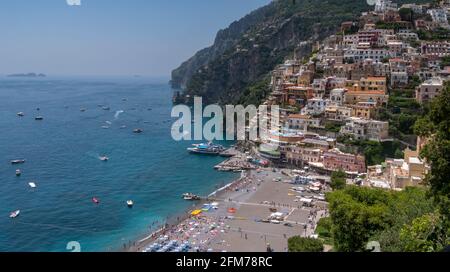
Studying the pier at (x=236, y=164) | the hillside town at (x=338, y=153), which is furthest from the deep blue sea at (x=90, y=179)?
the hillside town at (x=338, y=153)

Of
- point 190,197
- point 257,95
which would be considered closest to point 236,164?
point 190,197

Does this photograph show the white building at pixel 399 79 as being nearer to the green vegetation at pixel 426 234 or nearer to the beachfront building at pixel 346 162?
the beachfront building at pixel 346 162

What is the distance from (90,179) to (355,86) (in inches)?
586

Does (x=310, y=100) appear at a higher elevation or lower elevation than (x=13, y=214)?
higher

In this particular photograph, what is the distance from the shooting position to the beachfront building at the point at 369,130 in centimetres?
2117

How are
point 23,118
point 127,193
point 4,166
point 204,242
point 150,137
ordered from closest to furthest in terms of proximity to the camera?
point 204,242
point 127,193
point 4,166
point 150,137
point 23,118

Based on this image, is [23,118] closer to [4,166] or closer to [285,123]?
[4,166]

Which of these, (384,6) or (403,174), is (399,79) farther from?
(384,6)

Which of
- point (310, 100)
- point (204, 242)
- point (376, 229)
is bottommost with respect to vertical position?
point (204, 242)

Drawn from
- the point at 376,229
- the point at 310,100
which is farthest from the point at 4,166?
the point at 376,229

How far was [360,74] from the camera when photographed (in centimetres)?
2608

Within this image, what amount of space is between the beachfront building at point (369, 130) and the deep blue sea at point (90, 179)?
20.5 feet

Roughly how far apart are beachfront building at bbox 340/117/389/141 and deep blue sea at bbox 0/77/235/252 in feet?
20.5
